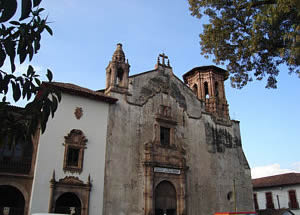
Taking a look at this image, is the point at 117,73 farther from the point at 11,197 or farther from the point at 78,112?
the point at 11,197

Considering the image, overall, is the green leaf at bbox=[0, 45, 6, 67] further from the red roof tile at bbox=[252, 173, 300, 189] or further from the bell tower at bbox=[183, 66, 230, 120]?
the red roof tile at bbox=[252, 173, 300, 189]

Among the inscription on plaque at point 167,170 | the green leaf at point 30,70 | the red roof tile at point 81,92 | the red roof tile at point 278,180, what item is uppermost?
the red roof tile at point 81,92

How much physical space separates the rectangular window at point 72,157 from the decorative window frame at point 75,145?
0.14m

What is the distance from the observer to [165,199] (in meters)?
19.8

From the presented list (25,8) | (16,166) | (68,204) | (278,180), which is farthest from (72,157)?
(278,180)

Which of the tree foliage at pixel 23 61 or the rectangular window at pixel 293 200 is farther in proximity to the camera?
the rectangular window at pixel 293 200

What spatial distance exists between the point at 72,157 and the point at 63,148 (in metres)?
0.75

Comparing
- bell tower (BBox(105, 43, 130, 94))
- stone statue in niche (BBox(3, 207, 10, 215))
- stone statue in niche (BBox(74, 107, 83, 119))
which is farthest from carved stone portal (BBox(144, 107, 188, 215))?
stone statue in niche (BBox(3, 207, 10, 215))

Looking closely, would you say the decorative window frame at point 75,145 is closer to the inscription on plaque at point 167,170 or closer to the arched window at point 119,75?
the inscription on plaque at point 167,170

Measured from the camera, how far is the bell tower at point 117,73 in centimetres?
2011

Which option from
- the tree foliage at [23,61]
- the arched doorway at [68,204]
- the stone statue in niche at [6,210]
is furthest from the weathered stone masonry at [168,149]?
the tree foliage at [23,61]

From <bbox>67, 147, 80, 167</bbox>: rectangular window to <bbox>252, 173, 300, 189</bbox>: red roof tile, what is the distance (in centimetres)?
2402

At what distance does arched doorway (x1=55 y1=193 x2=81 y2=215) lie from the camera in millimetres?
15680

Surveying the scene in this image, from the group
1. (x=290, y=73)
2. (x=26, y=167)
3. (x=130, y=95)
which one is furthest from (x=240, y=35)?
(x=26, y=167)
